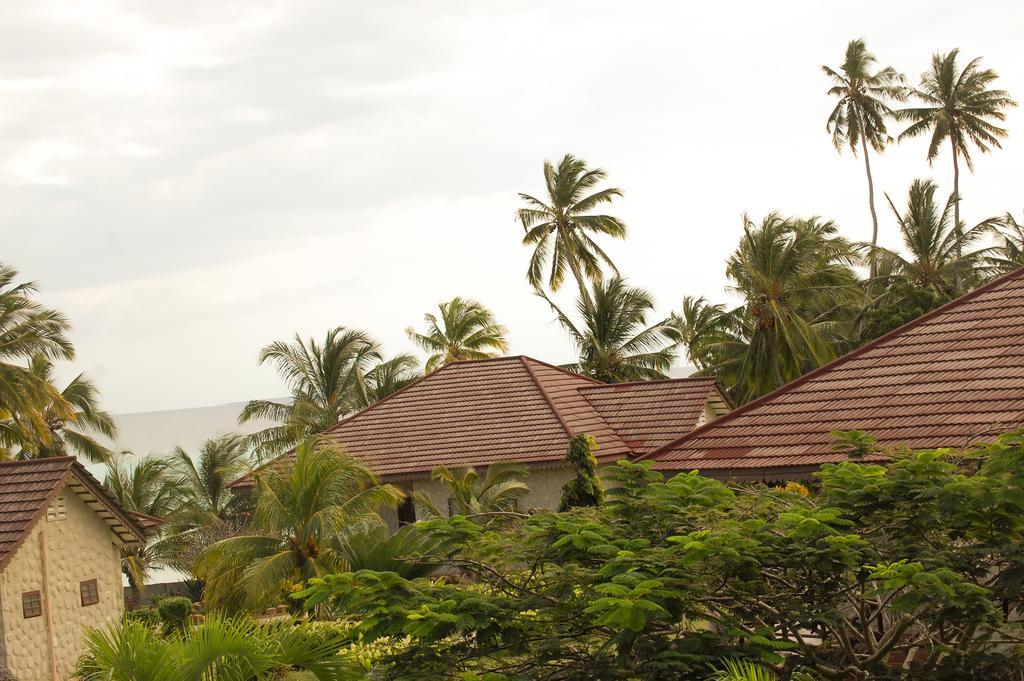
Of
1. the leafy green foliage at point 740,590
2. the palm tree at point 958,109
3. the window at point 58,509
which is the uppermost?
the palm tree at point 958,109

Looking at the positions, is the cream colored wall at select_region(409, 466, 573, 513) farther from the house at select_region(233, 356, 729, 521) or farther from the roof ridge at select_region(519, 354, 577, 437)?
the roof ridge at select_region(519, 354, 577, 437)

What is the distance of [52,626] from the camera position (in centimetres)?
1997

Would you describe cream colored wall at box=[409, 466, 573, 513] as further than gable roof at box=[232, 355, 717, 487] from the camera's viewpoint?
No

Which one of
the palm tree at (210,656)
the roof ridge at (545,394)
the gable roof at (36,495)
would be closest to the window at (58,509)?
the gable roof at (36,495)

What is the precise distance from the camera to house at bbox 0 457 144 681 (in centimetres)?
1925

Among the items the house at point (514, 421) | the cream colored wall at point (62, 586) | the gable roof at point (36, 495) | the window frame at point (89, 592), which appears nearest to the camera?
the cream colored wall at point (62, 586)

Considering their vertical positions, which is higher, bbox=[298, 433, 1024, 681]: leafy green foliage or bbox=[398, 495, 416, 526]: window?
bbox=[398, 495, 416, 526]: window

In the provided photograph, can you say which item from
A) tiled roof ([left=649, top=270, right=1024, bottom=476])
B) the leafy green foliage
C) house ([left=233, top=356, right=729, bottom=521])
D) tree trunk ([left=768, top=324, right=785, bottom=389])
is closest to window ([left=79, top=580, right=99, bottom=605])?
house ([left=233, top=356, right=729, bottom=521])

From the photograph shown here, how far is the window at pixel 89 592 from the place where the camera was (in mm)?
20953

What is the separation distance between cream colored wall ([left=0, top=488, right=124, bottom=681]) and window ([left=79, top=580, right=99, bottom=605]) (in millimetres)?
88

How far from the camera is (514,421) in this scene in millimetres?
27250

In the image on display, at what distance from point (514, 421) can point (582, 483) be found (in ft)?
18.7

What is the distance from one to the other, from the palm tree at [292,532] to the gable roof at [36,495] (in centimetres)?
209

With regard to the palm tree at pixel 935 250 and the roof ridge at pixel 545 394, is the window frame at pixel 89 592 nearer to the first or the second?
the roof ridge at pixel 545 394
